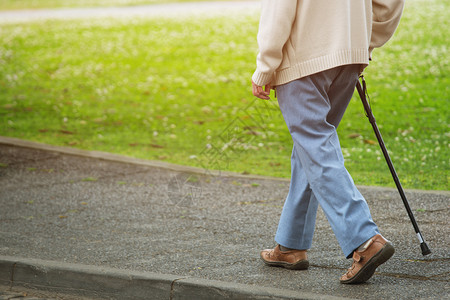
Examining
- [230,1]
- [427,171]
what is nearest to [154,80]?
[427,171]

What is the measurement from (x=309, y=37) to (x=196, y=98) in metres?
7.86

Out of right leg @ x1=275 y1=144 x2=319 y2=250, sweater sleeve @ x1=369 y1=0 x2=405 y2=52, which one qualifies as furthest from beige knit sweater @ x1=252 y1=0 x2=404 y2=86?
right leg @ x1=275 y1=144 x2=319 y2=250

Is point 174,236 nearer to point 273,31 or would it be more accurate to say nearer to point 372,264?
point 372,264

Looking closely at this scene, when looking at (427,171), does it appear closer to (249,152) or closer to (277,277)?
(249,152)

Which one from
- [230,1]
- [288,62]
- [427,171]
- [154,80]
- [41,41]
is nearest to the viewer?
[288,62]

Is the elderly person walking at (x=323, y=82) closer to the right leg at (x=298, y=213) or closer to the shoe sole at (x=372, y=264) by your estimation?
the shoe sole at (x=372, y=264)

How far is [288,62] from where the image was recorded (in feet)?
12.0

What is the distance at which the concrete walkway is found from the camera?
20.5 metres

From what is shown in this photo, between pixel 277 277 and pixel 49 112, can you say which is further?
pixel 49 112

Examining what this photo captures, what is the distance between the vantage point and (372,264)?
354 centimetres

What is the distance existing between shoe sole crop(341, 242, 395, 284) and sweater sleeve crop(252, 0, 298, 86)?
106 centimetres

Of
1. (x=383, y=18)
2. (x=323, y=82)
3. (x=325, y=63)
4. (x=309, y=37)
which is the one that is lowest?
(x=323, y=82)

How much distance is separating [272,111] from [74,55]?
6.37 metres

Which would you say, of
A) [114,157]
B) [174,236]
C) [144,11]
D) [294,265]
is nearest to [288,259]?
[294,265]
